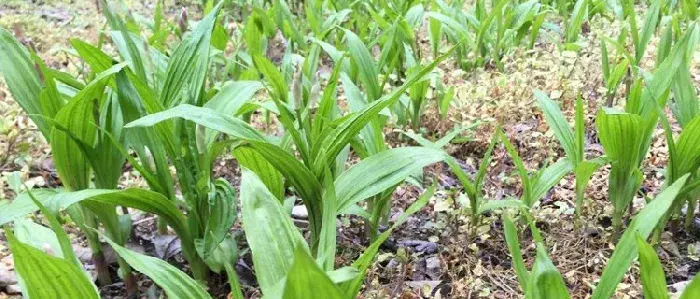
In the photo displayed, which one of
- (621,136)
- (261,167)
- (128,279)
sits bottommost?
(128,279)

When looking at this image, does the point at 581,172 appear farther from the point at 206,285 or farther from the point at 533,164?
the point at 206,285

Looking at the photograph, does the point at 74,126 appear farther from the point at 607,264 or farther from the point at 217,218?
the point at 607,264

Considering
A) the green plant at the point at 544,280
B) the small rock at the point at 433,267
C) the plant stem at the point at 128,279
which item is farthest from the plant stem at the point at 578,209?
the plant stem at the point at 128,279

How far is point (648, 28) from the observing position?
9.37 feet

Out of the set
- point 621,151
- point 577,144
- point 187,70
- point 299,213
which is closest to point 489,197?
point 577,144

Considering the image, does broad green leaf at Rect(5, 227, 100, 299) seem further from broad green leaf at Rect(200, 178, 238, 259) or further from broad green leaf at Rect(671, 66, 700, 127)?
broad green leaf at Rect(671, 66, 700, 127)

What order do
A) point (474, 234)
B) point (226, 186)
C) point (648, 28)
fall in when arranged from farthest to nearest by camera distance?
point (648, 28) → point (474, 234) → point (226, 186)

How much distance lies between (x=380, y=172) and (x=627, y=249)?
70cm

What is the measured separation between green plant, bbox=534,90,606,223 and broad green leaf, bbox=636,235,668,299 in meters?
0.78

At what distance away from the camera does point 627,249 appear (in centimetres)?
128

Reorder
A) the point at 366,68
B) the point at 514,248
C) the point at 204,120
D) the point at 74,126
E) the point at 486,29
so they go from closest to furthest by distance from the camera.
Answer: the point at 514,248 → the point at 204,120 → the point at 74,126 → the point at 366,68 → the point at 486,29

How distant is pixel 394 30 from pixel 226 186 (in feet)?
5.00

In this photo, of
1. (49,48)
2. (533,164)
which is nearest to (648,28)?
(533,164)

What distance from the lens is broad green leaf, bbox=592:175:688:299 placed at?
4.17ft
